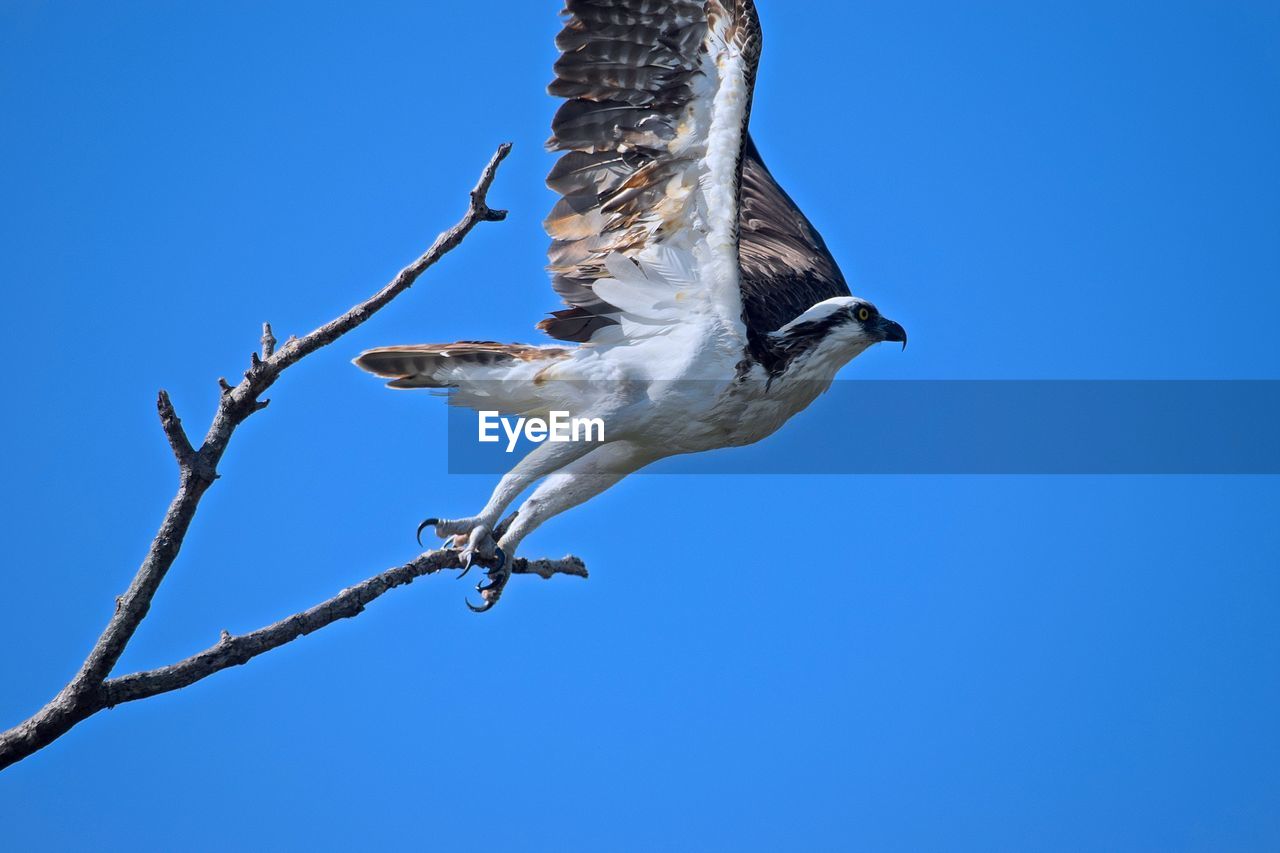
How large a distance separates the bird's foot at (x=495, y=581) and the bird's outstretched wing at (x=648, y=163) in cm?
114

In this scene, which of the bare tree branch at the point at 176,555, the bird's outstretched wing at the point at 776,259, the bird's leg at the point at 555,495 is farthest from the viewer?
the bird's outstretched wing at the point at 776,259

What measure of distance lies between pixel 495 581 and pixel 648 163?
83.6 inches

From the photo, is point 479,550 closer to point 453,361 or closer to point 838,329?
point 453,361

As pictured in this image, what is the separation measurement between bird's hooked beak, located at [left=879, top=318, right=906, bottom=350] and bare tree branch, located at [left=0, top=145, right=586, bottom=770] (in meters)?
2.13

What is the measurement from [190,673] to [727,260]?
2994 millimetres

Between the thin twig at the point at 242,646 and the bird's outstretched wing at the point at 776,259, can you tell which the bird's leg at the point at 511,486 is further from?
the bird's outstretched wing at the point at 776,259

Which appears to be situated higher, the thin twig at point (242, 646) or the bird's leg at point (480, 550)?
the bird's leg at point (480, 550)

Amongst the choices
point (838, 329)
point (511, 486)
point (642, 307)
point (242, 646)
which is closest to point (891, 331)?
point (838, 329)

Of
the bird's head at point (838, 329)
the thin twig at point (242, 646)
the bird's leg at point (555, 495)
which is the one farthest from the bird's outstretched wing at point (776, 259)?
the thin twig at point (242, 646)

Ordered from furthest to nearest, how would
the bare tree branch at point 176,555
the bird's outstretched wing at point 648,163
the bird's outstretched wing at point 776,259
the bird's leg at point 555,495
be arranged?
the bird's outstretched wing at point 776,259, the bird's leg at point 555,495, the bird's outstretched wing at point 648,163, the bare tree branch at point 176,555

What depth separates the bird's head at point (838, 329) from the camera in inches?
283

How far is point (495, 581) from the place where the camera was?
7.29 metres

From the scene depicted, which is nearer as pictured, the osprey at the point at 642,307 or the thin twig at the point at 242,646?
the thin twig at the point at 242,646

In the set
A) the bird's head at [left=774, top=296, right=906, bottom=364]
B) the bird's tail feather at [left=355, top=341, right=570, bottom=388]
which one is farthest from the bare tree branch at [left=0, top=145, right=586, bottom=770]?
the bird's head at [left=774, top=296, right=906, bottom=364]
